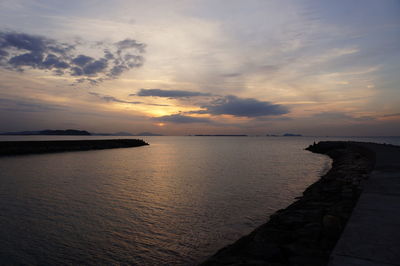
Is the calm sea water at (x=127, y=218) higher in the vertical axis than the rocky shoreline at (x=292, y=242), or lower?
lower

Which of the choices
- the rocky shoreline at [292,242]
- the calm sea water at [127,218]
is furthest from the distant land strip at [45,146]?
the rocky shoreline at [292,242]

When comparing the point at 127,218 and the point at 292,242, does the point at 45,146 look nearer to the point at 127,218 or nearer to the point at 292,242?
the point at 127,218

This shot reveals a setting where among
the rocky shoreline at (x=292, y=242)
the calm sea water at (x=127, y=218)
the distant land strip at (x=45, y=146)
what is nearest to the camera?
the rocky shoreline at (x=292, y=242)

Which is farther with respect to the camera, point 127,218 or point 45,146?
point 45,146

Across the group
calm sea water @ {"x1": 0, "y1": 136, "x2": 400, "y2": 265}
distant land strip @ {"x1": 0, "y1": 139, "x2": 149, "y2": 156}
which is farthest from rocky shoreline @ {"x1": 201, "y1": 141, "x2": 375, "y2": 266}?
distant land strip @ {"x1": 0, "y1": 139, "x2": 149, "y2": 156}

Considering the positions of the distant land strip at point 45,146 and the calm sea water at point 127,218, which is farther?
the distant land strip at point 45,146

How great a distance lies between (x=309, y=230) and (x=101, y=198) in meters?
10.1

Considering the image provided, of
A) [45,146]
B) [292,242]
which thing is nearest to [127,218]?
[292,242]

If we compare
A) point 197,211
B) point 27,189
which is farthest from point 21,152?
point 197,211

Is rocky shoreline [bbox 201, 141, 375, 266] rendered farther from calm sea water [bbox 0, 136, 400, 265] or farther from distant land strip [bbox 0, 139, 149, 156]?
distant land strip [bbox 0, 139, 149, 156]

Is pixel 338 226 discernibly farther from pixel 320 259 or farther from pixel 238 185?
pixel 238 185

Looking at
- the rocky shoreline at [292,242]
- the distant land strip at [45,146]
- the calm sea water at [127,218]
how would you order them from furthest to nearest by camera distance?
the distant land strip at [45,146]
the calm sea water at [127,218]
the rocky shoreline at [292,242]

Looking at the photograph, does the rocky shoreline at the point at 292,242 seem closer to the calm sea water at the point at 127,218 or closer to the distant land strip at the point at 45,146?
the calm sea water at the point at 127,218

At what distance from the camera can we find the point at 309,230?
658 cm
